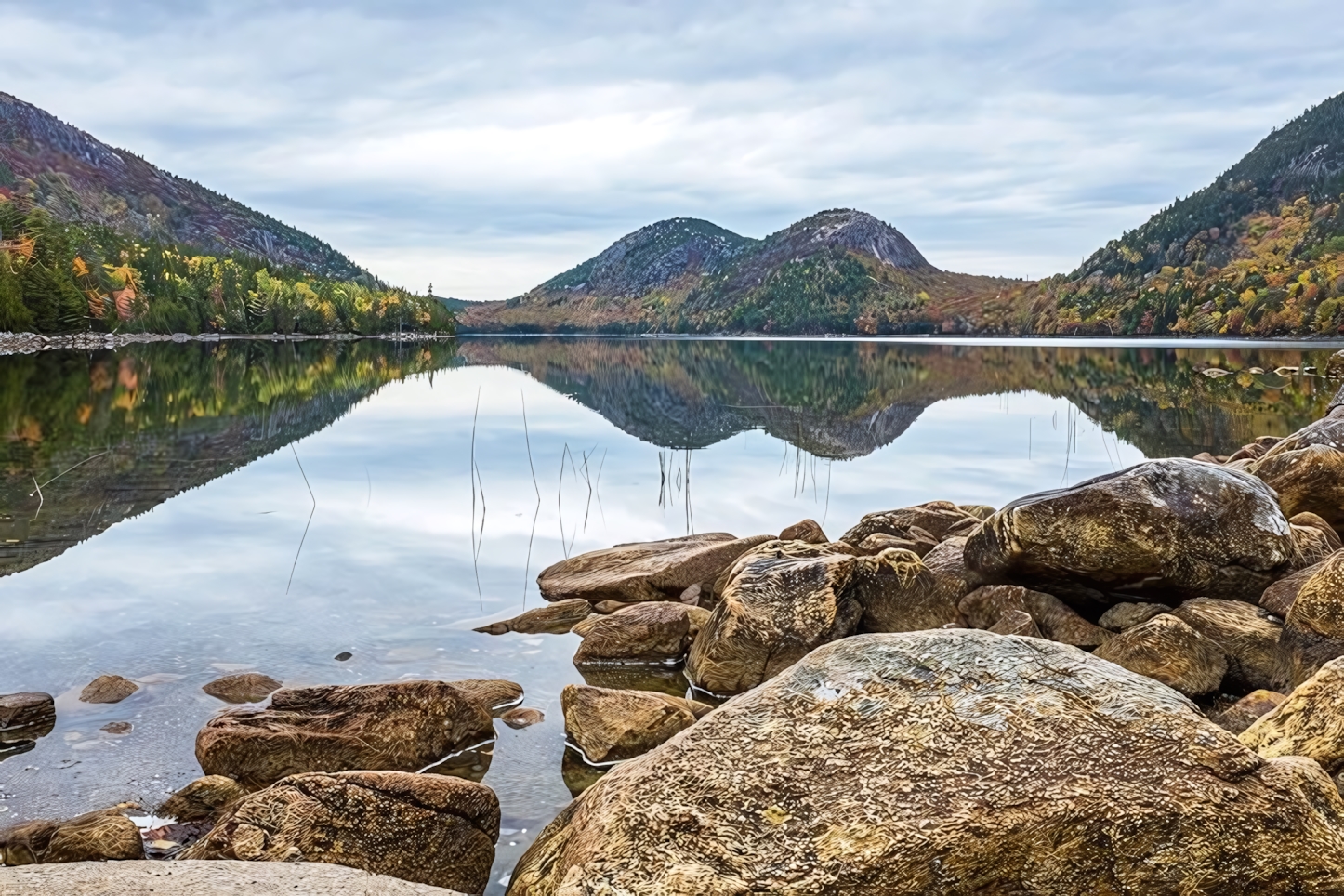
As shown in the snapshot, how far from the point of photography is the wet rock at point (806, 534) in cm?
1570

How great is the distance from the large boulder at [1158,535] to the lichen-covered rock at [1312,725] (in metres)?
3.68

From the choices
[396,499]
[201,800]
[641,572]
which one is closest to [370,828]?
[201,800]

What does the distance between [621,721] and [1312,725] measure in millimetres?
5118

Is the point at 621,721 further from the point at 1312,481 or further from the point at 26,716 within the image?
the point at 1312,481

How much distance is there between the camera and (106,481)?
24062 mm

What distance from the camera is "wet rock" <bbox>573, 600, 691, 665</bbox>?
11945 mm

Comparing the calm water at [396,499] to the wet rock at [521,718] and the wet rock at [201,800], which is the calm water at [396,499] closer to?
the wet rock at [521,718]

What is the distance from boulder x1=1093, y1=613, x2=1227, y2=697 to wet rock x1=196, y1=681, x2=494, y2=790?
606 cm

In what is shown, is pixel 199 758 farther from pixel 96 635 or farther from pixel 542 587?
pixel 542 587

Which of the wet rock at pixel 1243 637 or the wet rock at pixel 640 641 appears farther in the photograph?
the wet rock at pixel 640 641

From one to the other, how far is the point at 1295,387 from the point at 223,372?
62.1 meters

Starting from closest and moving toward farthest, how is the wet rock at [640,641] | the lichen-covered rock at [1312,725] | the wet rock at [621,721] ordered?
the lichen-covered rock at [1312,725], the wet rock at [621,721], the wet rock at [640,641]

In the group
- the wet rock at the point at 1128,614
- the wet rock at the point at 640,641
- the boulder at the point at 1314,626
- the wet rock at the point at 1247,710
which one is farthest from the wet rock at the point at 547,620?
the boulder at the point at 1314,626

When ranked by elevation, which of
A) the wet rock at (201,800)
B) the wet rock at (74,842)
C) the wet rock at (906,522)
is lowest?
the wet rock at (201,800)
